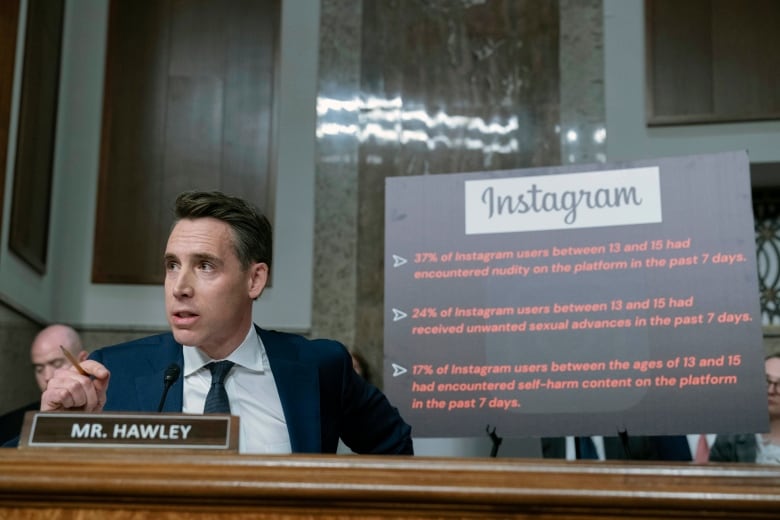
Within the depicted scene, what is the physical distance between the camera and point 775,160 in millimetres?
6160

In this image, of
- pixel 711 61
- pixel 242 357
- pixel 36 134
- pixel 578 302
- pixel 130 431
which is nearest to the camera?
pixel 130 431

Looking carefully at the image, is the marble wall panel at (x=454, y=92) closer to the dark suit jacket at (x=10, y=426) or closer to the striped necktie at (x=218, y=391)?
the dark suit jacket at (x=10, y=426)

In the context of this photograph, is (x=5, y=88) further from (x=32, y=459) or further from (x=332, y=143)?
(x=32, y=459)

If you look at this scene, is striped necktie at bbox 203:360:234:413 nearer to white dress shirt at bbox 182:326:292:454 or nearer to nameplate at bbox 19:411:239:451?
white dress shirt at bbox 182:326:292:454

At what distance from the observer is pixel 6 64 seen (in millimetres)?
5398

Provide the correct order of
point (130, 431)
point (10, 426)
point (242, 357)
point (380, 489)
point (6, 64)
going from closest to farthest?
point (380, 489)
point (130, 431)
point (242, 357)
point (10, 426)
point (6, 64)

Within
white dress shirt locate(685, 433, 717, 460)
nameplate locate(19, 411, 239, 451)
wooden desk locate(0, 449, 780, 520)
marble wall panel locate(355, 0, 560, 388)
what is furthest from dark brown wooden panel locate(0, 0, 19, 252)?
wooden desk locate(0, 449, 780, 520)

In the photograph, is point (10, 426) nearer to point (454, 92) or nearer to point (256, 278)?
point (256, 278)

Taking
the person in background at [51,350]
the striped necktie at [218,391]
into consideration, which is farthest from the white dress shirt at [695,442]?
the striped necktie at [218,391]

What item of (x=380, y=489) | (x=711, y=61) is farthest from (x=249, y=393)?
(x=711, y=61)

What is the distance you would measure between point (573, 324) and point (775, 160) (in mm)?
3731

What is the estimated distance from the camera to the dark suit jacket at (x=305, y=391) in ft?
7.88

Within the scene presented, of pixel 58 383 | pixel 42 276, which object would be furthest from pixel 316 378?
pixel 42 276

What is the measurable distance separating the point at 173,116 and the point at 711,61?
3.19m
